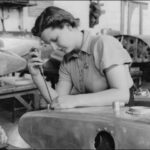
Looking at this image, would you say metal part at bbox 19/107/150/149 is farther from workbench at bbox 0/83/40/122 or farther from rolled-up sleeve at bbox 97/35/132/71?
workbench at bbox 0/83/40/122

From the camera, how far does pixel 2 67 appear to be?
4.17ft

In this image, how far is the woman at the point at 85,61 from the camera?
1.53 meters

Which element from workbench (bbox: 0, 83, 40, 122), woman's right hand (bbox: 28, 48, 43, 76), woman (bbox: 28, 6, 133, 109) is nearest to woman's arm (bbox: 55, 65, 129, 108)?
woman (bbox: 28, 6, 133, 109)

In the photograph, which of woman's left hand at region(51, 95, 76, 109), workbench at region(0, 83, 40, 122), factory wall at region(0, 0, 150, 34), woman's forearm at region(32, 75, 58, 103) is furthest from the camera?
factory wall at region(0, 0, 150, 34)

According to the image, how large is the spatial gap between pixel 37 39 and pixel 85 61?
9.91 feet

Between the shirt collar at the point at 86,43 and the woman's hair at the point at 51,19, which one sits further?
the shirt collar at the point at 86,43

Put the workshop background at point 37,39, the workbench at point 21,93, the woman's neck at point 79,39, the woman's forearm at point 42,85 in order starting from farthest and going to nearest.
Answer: the workshop background at point 37,39 < the workbench at point 21,93 < the woman's forearm at point 42,85 < the woman's neck at point 79,39

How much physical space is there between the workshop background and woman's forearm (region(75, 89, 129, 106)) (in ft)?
3.39

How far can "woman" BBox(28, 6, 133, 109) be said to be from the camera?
60.2 inches

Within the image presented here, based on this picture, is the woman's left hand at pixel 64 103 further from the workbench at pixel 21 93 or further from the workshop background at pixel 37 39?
the workbench at pixel 21 93

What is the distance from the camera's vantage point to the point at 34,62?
177cm

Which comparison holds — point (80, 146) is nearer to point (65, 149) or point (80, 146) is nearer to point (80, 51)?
point (65, 149)

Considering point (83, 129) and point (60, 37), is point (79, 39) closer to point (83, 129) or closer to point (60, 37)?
point (60, 37)

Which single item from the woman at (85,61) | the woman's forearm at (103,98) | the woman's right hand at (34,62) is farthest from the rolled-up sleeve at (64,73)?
the woman's forearm at (103,98)
